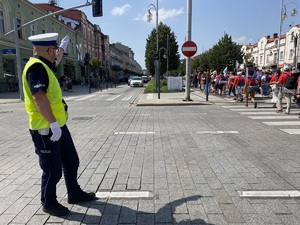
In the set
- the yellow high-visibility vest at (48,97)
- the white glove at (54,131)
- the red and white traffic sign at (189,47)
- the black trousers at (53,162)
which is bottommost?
the black trousers at (53,162)

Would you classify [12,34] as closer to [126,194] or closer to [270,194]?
[126,194]

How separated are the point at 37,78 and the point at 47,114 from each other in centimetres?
37

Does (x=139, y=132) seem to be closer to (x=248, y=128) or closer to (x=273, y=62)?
(x=248, y=128)

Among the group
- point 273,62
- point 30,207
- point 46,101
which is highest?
point 273,62

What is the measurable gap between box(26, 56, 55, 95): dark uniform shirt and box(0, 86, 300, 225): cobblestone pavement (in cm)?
145

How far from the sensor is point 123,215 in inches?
111

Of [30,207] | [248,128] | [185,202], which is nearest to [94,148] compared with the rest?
[30,207]

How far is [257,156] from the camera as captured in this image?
4750 mm

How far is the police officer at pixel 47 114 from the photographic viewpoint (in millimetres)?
2467

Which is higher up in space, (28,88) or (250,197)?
(28,88)

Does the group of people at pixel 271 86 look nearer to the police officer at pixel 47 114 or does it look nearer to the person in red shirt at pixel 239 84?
the person in red shirt at pixel 239 84

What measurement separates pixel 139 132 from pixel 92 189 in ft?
11.6

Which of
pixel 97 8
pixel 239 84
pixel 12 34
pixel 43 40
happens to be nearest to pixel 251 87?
pixel 239 84

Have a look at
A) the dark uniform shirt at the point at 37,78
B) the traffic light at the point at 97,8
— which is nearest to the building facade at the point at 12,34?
the traffic light at the point at 97,8
